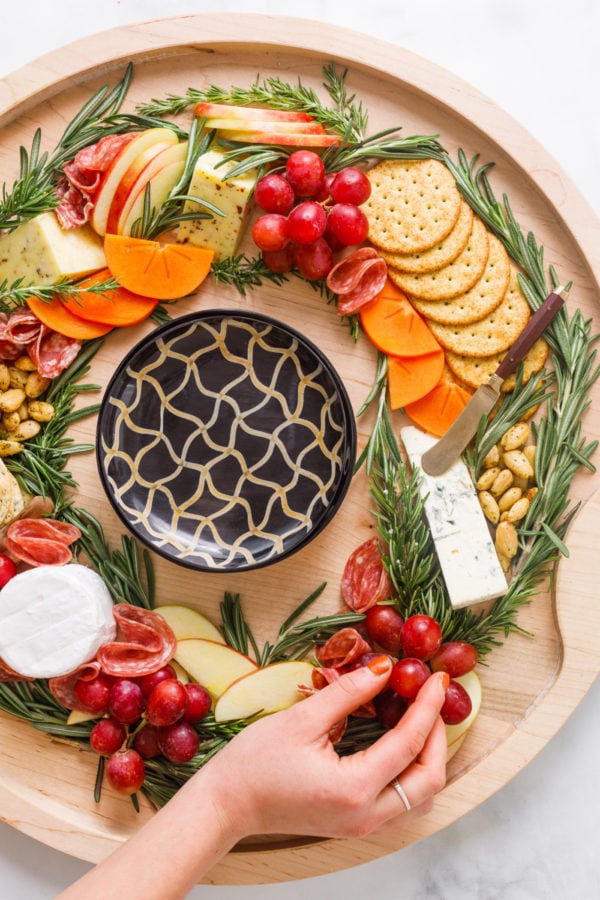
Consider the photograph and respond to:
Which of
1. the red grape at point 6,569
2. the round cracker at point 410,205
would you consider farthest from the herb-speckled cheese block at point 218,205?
the red grape at point 6,569

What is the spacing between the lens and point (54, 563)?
1641 mm

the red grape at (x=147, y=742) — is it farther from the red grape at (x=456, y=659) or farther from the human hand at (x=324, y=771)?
the red grape at (x=456, y=659)

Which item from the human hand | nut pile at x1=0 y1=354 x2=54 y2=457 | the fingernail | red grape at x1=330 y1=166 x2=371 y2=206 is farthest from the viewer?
nut pile at x1=0 y1=354 x2=54 y2=457

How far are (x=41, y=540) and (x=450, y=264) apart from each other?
3.37 feet

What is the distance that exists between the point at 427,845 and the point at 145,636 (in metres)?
0.79

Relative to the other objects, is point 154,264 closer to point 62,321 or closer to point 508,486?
point 62,321

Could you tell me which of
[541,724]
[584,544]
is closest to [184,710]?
[541,724]

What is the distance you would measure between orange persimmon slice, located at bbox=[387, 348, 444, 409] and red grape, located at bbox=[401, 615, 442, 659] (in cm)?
44

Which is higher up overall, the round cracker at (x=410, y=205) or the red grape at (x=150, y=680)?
the round cracker at (x=410, y=205)

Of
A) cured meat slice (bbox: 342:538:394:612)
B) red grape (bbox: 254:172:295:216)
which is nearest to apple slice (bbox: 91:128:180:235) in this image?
red grape (bbox: 254:172:295:216)

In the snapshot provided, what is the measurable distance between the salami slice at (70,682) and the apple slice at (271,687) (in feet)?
0.97

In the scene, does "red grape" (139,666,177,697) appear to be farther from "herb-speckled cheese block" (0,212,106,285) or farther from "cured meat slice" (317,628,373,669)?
"herb-speckled cheese block" (0,212,106,285)

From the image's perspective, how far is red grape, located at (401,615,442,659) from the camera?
1519 mm

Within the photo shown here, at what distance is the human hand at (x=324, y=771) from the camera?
1.32 metres
